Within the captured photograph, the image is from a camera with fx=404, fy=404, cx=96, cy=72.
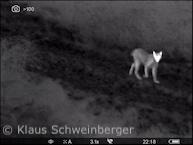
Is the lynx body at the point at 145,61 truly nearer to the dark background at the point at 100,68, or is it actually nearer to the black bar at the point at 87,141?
the dark background at the point at 100,68

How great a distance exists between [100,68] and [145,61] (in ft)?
0.54

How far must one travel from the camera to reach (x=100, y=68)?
1.46 metres

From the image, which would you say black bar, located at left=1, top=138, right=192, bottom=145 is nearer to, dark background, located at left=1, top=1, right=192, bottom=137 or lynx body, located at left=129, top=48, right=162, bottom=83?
dark background, located at left=1, top=1, right=192, bottom=137

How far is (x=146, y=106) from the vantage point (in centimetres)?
146

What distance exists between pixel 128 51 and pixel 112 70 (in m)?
0.09

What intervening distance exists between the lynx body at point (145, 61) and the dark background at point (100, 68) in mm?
19

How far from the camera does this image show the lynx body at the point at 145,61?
143 centimetres

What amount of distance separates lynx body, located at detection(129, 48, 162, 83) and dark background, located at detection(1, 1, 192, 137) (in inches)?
0.8

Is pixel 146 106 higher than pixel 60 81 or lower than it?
lower

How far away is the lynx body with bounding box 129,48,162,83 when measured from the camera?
1.43 m

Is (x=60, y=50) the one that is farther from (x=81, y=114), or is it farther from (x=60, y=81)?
(x=81, y=114)

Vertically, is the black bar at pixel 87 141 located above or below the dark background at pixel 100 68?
below

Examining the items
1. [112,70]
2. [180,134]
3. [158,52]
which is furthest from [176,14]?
[180,134]

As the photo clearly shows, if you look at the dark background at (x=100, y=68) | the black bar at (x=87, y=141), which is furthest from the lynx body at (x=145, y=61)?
the black bar at (x=87, y=141)
